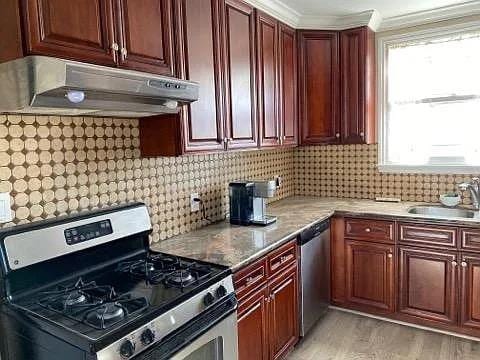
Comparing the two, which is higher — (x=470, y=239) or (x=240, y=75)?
(x=240, y=75)

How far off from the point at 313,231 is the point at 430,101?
1.55 meters

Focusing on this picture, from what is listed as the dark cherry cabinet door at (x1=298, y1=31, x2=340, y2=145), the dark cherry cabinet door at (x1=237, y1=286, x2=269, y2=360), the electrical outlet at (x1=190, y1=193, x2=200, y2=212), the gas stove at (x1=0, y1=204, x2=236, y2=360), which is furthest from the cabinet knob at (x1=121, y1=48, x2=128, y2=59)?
the dark cherry cabinet door at (x1=298, y1=31, x2=340, y2=145)

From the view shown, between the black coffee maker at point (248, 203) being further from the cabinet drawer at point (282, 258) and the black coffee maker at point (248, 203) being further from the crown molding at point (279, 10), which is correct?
the crown molding at point (279, 10)

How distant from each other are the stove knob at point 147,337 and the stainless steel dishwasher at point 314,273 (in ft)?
4.43

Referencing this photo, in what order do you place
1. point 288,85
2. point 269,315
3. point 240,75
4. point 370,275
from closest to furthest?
point 269,315, point 240,75, point 370,275, point 288,85

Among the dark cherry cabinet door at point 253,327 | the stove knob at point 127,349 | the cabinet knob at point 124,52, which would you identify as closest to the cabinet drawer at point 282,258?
the dark cherry cabinet door at point 253,327

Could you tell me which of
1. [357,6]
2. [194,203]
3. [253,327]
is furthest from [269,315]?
[357,6]

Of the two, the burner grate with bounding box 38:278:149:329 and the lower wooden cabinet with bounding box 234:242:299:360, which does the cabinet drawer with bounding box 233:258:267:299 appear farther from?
the burner grate with bounding box 38:278:149:329

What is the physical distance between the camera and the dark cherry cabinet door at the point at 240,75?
2232 mm

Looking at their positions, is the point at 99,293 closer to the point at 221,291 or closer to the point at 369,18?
the point at 221,291

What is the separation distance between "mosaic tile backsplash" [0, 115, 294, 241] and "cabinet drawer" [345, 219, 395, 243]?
1.01 m

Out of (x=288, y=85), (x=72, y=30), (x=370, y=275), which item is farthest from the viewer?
(x=288, y=85)

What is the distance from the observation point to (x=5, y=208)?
1475 millimetres

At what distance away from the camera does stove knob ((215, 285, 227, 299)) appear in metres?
1.61
